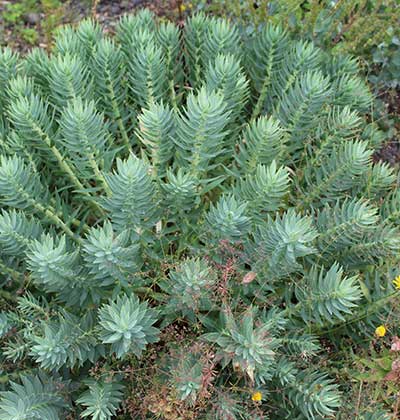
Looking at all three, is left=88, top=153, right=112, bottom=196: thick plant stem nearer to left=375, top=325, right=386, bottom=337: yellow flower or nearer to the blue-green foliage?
the blue-green foliage

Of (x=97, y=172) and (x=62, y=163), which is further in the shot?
(x=62, y=163)

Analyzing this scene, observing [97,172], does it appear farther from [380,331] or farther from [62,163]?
[380,331]

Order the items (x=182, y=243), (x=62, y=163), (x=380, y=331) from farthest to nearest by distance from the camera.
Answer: (x=62, y=163), (x=182, y=243), (x=380, y=331)

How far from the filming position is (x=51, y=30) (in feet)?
11.7

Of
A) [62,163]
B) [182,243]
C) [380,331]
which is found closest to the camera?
[380,331]

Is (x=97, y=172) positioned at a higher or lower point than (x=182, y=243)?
higher

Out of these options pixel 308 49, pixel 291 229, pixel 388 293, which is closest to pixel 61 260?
pixel 291 229

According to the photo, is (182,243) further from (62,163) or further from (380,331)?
(380,331)

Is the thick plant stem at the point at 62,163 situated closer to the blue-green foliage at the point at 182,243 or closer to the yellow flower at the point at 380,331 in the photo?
the blue-green foliage at the point at 182,243

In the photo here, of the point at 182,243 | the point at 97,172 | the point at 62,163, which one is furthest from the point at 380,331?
the point at 62,163

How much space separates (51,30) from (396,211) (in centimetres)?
232

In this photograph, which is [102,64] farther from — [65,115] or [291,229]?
[291,229]

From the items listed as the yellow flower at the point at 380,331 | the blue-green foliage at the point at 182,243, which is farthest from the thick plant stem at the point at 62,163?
the yellow flower at the point at 380,331

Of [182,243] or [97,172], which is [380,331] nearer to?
[182,243]
